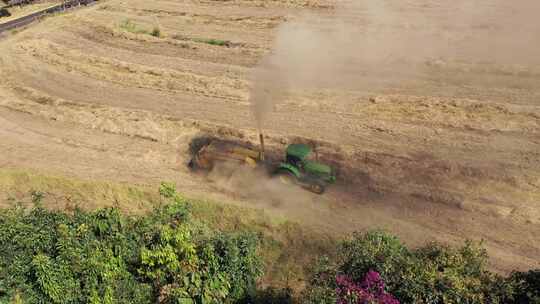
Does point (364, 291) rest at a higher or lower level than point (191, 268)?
higher

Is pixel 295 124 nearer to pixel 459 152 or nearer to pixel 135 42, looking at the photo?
pixel 459 152

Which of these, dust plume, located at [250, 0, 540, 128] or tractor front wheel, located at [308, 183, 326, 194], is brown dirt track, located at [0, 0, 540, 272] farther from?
dust plume, located at [250, 0, 540, 128]

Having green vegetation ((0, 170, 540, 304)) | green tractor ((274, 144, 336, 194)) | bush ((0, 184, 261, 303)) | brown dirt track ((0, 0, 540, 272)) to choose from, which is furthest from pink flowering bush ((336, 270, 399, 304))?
green tractor ((274, 144, 336, 194))

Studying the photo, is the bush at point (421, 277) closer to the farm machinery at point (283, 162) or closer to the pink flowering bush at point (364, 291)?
the pink flowering bush at point (364, 291)

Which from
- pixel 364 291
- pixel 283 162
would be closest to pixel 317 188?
pixel 283 162

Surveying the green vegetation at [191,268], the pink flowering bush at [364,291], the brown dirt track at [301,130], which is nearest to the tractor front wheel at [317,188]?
the brown dirt track at [301,130]

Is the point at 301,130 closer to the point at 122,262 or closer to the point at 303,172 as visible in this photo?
the point at 303,172
